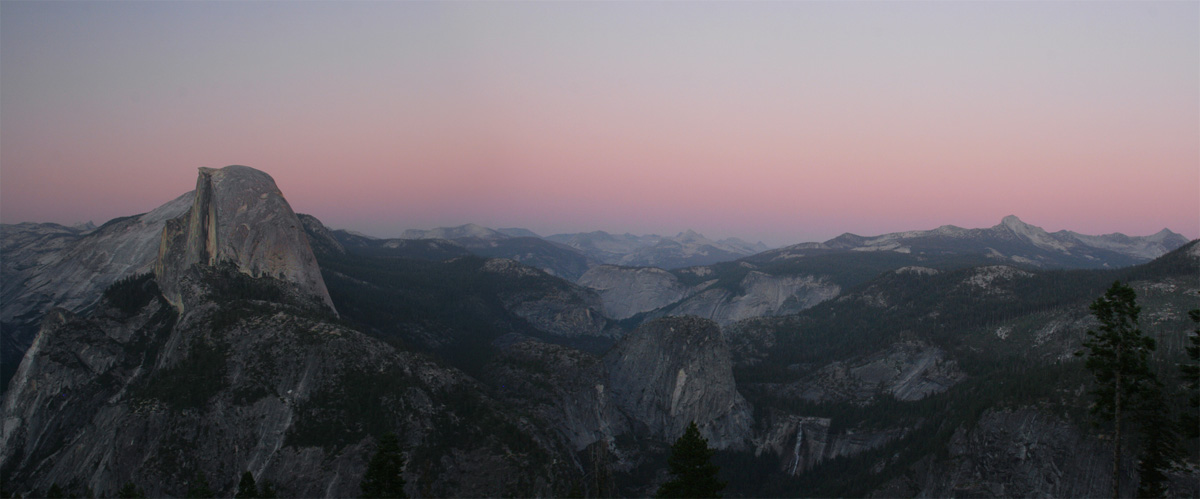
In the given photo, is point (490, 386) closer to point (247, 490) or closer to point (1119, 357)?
point (247, 490)

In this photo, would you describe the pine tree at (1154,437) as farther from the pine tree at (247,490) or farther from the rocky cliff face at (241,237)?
the rocky cliff face at (241,237)

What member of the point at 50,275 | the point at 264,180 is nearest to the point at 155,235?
the point at 50,275

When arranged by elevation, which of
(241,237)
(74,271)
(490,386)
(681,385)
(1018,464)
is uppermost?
(241,237)

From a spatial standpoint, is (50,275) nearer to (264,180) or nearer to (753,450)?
(264,180)

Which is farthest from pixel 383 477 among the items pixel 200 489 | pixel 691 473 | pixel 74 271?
pixel 74 271

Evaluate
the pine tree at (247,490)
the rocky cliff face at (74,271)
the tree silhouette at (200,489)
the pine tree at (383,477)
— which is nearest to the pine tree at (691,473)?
the pine tree at (383,477)

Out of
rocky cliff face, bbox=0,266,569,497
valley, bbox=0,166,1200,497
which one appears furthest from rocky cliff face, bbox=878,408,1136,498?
rocky cliff face, bbox=0,266,569,497

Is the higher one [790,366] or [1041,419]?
[1041,419]
